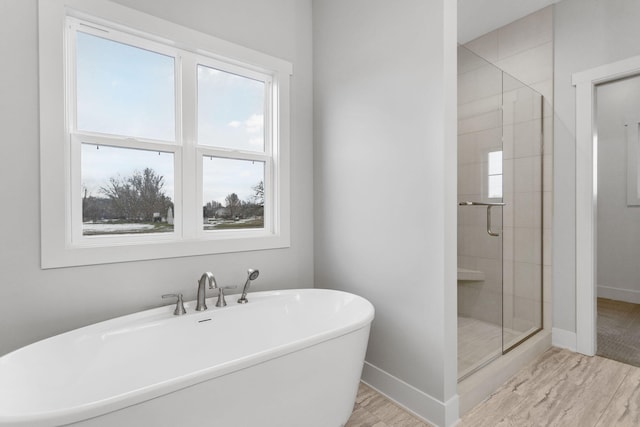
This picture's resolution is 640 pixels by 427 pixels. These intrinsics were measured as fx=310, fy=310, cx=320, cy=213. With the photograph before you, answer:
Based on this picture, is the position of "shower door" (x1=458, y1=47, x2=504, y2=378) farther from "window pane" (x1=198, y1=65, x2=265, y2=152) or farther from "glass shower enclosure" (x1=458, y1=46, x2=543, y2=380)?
"window pane" (x1=198, y1=65, x2=265, y2=152)

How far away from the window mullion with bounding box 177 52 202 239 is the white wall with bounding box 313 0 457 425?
910 mm

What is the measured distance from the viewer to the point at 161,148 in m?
1.89

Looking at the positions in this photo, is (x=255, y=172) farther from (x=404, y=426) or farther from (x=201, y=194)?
(x=404, y=426)

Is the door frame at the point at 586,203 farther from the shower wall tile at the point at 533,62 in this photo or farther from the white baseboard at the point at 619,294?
the white baseboard at the point at 619,294

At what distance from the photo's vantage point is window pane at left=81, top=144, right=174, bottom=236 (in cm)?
171

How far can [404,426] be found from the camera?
5.36 ft

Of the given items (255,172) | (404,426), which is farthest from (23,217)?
(404,426)

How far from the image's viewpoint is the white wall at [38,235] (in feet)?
4.64

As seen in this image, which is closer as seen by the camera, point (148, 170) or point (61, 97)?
point (61, 97)

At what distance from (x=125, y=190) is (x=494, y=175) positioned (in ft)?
8.06

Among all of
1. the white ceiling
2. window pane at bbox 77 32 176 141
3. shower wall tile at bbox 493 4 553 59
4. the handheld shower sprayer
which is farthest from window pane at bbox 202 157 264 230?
shower wall tile at bbox 493 4 553 59

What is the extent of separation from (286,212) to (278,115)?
2.34ft

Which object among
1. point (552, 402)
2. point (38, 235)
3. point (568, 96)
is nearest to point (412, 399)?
point (552, 402)

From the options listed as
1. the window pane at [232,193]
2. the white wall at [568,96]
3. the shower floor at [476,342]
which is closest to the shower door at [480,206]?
the shower floor at [476,342]
